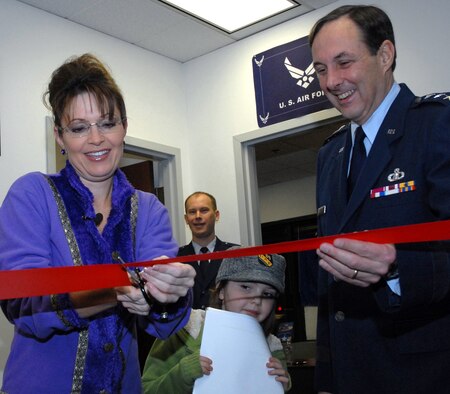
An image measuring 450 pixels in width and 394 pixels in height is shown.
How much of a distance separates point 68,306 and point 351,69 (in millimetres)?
1274

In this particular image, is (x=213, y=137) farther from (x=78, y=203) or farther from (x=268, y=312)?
(x=78, y=203)

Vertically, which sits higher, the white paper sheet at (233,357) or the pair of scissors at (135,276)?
the pair of scissors at (135,276)

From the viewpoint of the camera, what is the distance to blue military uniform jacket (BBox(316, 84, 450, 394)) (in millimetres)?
1522

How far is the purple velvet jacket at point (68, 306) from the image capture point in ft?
4.73

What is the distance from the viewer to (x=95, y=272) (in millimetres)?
1434

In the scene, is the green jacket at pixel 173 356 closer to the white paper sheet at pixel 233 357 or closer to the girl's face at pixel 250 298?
the girl's face at pixel 250 298

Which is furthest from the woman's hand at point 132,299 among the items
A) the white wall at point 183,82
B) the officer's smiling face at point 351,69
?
the white wall at point 183,82

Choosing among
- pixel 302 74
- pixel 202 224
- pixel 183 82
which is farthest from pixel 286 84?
pixel 202 224

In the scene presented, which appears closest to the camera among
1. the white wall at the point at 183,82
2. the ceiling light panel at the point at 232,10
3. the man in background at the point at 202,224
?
the white wall at the point at 183,82

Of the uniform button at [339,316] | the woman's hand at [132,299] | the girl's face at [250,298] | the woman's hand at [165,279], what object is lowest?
the uniform button at [339,316]

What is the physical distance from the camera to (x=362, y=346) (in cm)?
174

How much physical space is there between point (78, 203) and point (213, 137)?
3.90m

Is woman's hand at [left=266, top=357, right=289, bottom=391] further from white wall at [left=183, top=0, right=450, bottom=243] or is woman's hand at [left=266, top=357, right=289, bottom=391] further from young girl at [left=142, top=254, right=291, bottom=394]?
white wall at [left=183, top=0, right=450, bottom=243]

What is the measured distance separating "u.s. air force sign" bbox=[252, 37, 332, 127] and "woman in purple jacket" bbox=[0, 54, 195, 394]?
322cm
